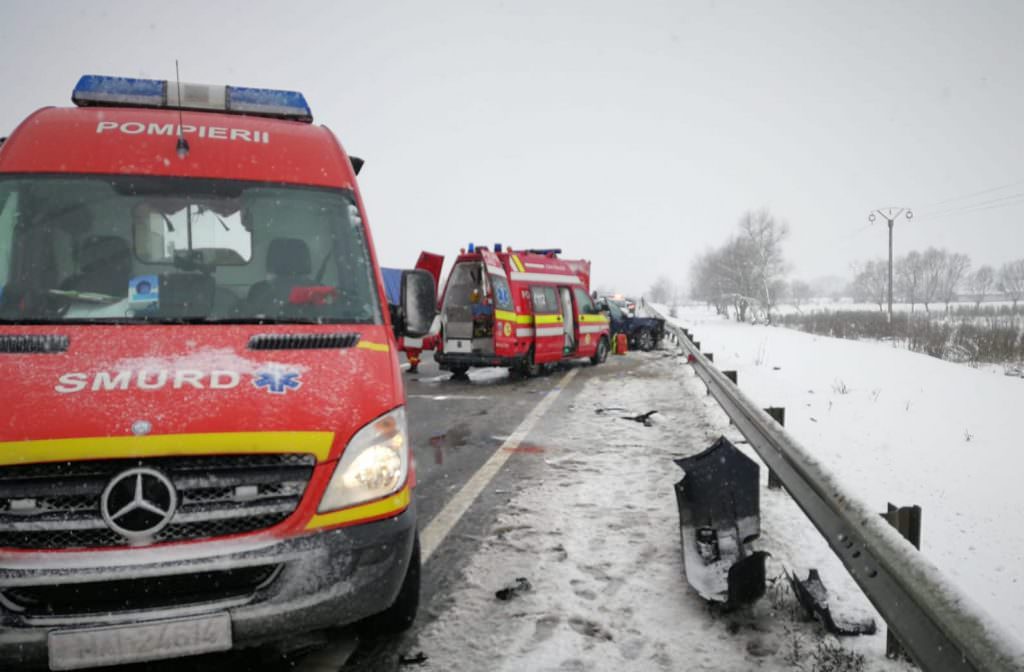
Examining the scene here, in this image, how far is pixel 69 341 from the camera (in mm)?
2725

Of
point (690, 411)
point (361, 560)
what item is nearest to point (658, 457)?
point (690, 411)

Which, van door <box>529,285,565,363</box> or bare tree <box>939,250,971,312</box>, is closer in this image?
van door <box>529,285,565,363</box>

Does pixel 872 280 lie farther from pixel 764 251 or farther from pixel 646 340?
pixel 646 340

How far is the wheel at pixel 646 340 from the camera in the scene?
21062 mm

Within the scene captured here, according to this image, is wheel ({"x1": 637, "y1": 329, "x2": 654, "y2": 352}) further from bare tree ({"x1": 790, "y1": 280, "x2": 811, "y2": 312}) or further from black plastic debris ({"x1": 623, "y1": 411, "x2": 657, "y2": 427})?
bare tree ({"x1": 790, "y1": 280, "x2": 811, "y2": 312})

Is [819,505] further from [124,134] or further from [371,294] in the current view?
[124,134]

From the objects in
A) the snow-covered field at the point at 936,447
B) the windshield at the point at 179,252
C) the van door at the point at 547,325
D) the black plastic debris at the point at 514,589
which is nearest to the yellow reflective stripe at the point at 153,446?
the windshield at the point at 179,252

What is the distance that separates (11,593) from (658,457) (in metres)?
5.17

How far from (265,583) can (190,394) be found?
2.52 ft

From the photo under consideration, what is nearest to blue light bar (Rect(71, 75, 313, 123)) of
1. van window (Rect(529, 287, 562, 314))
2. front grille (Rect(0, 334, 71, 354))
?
front grille (Rect(0, 334, 71, 354))

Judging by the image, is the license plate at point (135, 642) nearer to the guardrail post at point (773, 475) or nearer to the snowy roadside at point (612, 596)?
the snowy roadside at point (612, 596)

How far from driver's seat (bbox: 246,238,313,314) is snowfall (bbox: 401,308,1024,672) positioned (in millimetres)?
1775

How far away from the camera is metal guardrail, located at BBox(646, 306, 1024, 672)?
154 centimetres

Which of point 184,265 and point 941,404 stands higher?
point 184,265
